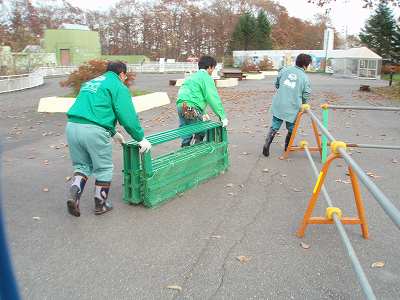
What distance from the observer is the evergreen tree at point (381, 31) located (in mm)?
46781

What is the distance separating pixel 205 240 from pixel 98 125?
5.26ft

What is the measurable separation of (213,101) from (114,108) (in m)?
1.85

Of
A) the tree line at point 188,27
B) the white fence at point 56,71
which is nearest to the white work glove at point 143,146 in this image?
the white fence at point 56,71

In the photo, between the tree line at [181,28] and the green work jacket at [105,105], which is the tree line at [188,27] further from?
the green work jacket at [105,105]

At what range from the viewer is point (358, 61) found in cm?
4072

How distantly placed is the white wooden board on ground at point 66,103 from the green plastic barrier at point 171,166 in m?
7.69

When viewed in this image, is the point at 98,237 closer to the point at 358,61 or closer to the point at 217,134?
the point at 217,134

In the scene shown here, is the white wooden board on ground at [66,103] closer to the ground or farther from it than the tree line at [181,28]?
closer to the ground

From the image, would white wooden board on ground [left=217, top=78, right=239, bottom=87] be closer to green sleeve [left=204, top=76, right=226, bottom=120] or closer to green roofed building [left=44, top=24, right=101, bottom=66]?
green sleeve [left=204, top=76, right=226, bottom=120]

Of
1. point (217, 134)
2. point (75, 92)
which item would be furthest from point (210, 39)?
point (217, 134)

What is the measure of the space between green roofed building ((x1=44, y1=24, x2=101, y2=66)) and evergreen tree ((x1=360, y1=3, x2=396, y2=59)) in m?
33.7

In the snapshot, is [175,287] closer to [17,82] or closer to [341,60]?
[17,82]

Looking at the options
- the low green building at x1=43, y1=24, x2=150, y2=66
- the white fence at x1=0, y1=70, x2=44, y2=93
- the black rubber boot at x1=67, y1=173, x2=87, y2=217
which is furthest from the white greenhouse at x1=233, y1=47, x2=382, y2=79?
the black rubber boot at x1=67, y1=173, x2=87, y2=217

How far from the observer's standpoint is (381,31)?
47.9 metres
